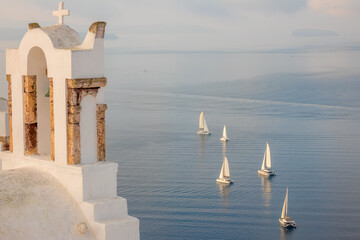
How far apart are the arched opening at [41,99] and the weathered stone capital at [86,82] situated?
4.18ft

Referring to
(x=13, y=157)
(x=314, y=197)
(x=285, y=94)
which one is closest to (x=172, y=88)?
(x=285, y=94)

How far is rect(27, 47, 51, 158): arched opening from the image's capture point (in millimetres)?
10586

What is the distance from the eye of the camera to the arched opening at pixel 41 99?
34.7 feet

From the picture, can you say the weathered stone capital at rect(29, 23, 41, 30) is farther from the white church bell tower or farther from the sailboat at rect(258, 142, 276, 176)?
the sailboat at rect(258, 142, 276, 176)

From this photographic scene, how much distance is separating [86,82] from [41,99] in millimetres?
1554

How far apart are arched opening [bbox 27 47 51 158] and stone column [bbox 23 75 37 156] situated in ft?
0.24

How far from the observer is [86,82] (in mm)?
9680

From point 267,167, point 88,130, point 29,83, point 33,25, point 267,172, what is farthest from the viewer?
point 267,167

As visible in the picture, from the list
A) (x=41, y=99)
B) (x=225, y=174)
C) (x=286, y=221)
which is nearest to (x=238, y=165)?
(x=225, y=174)

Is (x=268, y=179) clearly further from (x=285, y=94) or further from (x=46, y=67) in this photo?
(x=285, y=94)

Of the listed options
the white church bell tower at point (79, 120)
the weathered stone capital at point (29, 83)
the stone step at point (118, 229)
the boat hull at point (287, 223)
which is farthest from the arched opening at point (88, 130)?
the boat hull at point (287, 223)

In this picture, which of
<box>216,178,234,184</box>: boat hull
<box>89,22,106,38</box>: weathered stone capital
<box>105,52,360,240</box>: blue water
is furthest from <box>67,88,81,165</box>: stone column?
<box>216,178,234,184</box>: boat hull

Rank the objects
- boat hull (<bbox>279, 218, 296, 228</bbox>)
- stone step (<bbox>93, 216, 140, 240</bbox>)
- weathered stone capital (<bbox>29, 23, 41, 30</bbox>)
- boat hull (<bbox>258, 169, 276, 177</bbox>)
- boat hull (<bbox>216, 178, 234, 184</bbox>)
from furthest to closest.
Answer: boat hull (<bbox>258, 169, 276, 177</bbox>) → boat hull (<bbox>216, 178, 234, 184</bbox>) → boat hull (<bbox>279, 218, 296, 228</bbox>) → weathered stone capital (<bbox>29, 23, 41, 30</bbox>) → stone step (<bbox>93, 216, 140, 240</bbox>)

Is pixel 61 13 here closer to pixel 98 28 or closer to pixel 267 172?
pixel 98 28
